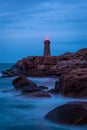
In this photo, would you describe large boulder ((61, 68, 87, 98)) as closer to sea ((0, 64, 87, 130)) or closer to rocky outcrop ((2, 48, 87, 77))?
sea ((0, 64, 87, 130))

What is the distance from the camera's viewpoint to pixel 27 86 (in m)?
20.2

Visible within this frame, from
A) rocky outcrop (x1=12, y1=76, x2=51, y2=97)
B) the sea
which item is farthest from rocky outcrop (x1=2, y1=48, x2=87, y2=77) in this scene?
the sea

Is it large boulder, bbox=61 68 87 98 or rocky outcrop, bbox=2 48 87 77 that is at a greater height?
rocky outcrop, bbox=2 48 87 77

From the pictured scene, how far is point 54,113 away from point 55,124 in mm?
730

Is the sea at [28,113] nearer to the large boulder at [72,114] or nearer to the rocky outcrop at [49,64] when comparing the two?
the large boulder at [72,114]

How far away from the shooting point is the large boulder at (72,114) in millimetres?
9938

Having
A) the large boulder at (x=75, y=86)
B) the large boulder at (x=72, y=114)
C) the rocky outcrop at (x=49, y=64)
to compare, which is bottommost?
the large boulder at (x=72, y=114)

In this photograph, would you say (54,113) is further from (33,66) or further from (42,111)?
(33,66)

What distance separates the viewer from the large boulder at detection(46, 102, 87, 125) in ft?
32.6

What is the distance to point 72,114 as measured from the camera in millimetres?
10078

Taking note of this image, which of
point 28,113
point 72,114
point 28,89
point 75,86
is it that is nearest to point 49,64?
point 28,89

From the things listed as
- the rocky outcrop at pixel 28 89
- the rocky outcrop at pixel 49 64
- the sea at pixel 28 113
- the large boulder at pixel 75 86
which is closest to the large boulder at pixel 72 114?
the sea at pixel 28 113

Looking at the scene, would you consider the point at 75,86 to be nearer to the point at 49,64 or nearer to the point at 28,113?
the point at 28,113

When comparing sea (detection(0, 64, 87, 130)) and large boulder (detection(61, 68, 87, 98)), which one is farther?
large boulder (detection(61, 68, 87, 98))
